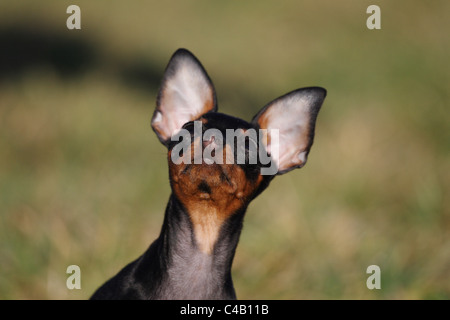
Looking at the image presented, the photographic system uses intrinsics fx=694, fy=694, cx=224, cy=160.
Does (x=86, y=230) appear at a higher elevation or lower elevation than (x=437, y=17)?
lower

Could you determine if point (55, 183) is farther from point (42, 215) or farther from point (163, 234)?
point (163, 234)

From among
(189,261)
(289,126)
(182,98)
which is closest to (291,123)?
(289,126)

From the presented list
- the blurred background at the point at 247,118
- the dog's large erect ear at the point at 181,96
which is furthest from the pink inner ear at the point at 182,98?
the blurred background at the point at 247,118

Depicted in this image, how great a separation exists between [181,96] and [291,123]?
22.8 inches

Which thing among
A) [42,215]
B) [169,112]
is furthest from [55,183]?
[169,112]

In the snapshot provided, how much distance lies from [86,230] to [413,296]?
2564 mm

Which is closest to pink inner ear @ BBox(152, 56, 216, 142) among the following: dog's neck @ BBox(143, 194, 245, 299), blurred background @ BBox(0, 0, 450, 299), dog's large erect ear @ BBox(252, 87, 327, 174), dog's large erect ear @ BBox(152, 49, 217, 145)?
dog's large erect ear @ BBox(152, 49, 217, 145)

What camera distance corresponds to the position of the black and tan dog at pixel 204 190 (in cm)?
325

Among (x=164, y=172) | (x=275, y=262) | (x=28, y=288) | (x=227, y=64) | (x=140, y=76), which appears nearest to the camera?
(x=28, y=288)

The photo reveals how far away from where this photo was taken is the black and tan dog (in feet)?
10.7

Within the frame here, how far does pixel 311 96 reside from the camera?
135 inches

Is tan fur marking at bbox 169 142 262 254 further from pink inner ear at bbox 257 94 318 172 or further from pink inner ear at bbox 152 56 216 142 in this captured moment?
pink inner ear at bbox 152 56 216 142

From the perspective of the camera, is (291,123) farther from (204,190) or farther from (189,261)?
(189,261)

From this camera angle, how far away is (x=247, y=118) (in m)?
8.89
